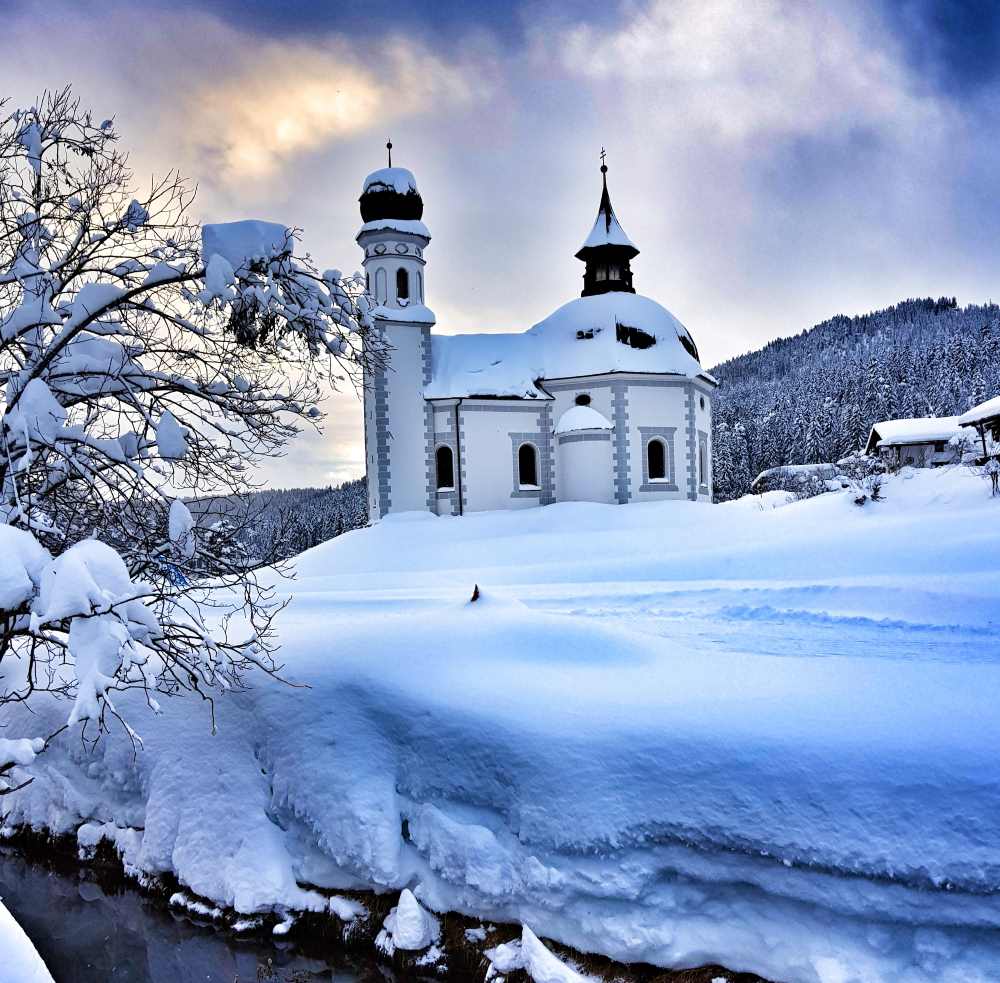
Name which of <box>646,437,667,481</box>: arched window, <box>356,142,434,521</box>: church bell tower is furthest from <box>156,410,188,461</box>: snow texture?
<box>646,437,667,481</box>: arched window

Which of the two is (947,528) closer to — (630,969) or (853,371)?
(630,969)

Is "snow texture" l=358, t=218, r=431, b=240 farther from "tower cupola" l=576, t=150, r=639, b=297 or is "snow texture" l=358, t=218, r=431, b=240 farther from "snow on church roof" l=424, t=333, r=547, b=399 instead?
"tower cupola" l=576, t=150, r=639, b=297

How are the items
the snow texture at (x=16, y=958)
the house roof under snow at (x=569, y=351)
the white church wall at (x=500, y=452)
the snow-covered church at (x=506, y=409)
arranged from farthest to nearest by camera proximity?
the house roof under snow at (x=569, y=351) < the white church wall at (x=500, y=452) < the snow-covered church at (x=506, y=409) < the snow texture at (x=16, y=958)

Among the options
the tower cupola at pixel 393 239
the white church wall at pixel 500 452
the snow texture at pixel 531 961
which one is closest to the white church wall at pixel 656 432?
the white church wall at pixel 500 452

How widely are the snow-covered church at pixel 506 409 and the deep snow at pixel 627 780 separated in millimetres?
14183

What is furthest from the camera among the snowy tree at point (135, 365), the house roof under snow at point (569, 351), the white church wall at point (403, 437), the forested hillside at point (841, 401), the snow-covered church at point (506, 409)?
the forested hillside at point (841, 401)

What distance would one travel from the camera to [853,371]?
70.2 metres

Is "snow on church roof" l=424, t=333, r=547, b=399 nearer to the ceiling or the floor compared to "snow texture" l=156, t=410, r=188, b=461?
nearer to the ceiling

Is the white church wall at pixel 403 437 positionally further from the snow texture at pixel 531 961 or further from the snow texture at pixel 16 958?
the snow texture at pixel 16 958

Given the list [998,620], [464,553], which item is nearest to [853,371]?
[464,553]

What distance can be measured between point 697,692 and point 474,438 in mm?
18021

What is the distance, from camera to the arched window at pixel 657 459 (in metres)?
25.0

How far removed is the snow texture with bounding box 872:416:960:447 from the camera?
111ft

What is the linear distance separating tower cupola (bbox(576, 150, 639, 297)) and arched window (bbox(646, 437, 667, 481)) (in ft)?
25.3
